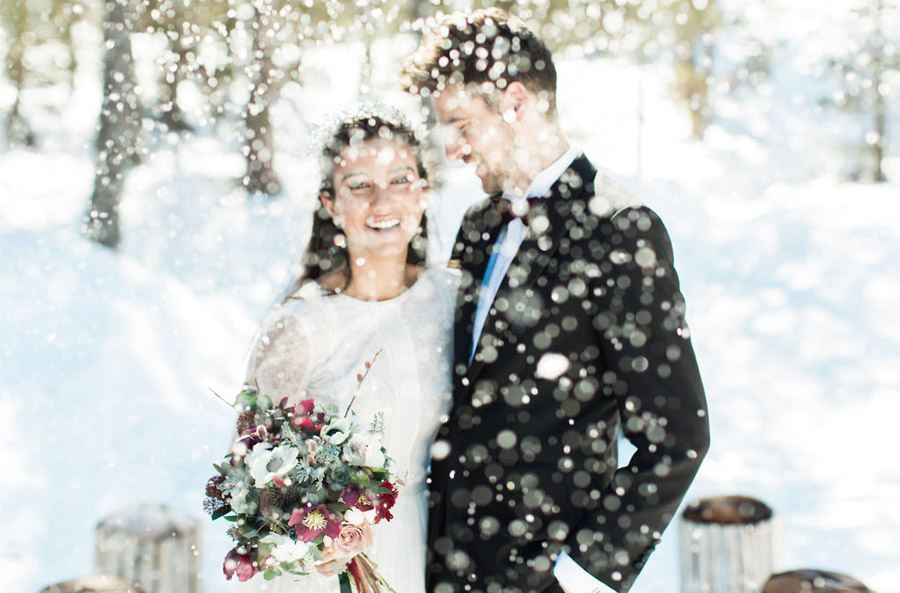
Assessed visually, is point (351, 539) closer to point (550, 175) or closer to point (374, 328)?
point (374, 328)

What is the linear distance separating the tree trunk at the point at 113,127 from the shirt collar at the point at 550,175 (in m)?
10.1

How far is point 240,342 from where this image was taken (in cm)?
1190

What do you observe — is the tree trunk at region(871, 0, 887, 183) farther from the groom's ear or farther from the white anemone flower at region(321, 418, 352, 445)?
the white anemone flower at region(321, 418, 352, 445)

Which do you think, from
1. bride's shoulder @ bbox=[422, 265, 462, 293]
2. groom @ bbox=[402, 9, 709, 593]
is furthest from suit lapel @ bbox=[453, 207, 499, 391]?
bride's shoulder @ bbox=[422, 265, 462, 293]

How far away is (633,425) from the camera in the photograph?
8.84ft

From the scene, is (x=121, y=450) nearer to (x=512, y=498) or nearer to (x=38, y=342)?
(x=38, y=342)

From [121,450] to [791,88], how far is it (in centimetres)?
3910

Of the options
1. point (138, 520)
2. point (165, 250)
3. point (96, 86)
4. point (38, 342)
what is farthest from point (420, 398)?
point (96, 86)

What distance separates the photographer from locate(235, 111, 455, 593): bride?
3.12 meters

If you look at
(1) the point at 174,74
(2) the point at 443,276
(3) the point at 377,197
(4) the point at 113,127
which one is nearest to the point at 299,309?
(3) the point at 377,197

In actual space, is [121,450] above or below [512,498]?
below

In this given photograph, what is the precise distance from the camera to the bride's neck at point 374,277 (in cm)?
333

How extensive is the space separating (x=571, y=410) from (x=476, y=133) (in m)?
0.92

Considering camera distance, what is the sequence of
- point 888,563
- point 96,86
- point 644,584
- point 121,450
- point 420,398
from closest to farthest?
1. point 420,398
2. point 644,584
3. point 888,563
4. point 121,450
5. point 96,86
